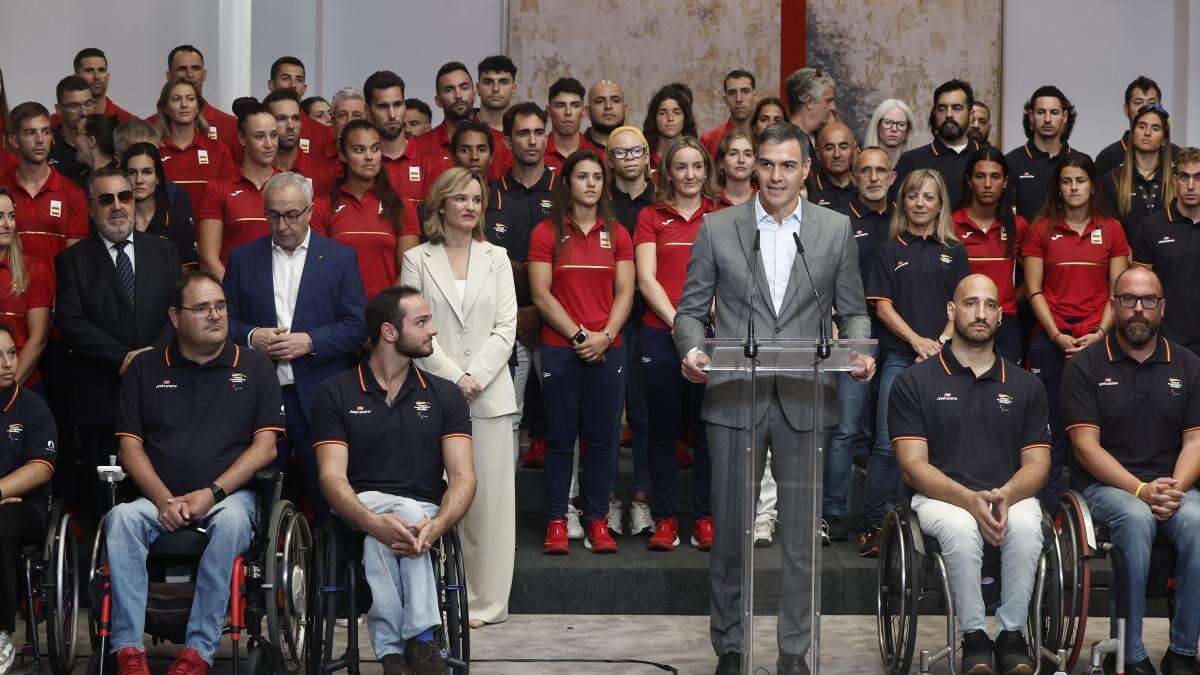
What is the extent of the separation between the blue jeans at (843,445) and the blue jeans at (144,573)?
2.37 m

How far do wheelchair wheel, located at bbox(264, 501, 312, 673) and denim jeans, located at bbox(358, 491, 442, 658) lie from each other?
22 centimetres

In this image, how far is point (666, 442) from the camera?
229 inches

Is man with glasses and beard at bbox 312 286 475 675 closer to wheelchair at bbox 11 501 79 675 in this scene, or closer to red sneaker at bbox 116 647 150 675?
red sneaker at bbox 116 647 150 675

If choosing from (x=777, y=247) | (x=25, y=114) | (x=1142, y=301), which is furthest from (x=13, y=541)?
(x=1142, y=301)

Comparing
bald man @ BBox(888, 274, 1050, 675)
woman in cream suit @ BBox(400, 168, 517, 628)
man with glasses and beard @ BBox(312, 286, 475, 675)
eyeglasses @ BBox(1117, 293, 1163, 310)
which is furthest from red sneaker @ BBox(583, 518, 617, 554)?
eyeglasses @ BBox(1117, 293, 1163, 310)

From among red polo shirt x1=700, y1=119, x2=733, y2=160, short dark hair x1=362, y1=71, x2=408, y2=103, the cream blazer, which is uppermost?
short dark hair x1=362, y1=71, x2=408, y2=103

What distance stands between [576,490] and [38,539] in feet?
7.13

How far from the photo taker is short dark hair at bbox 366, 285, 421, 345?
4.80 meters

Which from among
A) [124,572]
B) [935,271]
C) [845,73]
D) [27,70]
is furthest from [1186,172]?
[27,70]

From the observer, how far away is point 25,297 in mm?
5621

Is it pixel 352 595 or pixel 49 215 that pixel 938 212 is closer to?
pixel 352 595

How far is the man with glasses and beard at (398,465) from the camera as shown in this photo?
4.48 metres

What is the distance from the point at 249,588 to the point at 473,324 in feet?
4.32

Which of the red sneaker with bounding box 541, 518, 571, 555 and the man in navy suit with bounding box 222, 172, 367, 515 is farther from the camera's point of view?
the red sneaker with bounding box 541, 518, 571, 555
